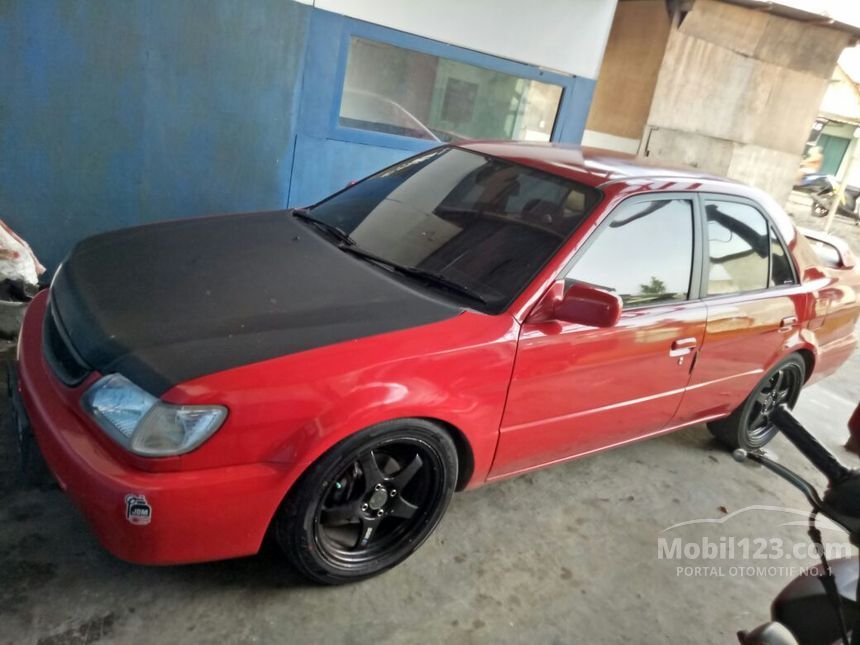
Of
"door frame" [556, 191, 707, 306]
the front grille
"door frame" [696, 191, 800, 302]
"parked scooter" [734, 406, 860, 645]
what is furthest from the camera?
"door frame" [696, 191, 800, 302]

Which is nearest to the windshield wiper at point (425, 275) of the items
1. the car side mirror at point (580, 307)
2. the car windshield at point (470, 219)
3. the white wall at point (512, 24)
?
the car windshield at point (470, 219)

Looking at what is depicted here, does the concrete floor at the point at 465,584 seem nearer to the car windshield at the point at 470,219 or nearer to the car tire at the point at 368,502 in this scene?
the car tire at the point at 368,502

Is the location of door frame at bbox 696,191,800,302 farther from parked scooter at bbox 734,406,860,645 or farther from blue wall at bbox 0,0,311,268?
blue wall at bbox 0,0,311,268

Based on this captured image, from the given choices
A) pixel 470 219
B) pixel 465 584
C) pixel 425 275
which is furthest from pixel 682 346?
pixel 465 584

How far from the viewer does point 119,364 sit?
2.08m

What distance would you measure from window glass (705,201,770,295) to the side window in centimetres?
19

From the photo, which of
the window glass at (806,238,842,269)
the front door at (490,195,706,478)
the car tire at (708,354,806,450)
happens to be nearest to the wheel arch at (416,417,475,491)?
the front door at (490,195,706,478)

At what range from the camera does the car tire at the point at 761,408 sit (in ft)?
12.9

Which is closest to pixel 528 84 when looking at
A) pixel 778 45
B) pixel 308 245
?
pixel 308 245

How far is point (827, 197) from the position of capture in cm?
1675

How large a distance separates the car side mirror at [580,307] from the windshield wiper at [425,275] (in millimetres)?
230

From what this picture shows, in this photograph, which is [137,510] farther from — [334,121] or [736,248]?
[334,121]

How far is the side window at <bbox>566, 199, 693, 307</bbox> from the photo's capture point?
2.81 meters

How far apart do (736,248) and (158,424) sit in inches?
111
